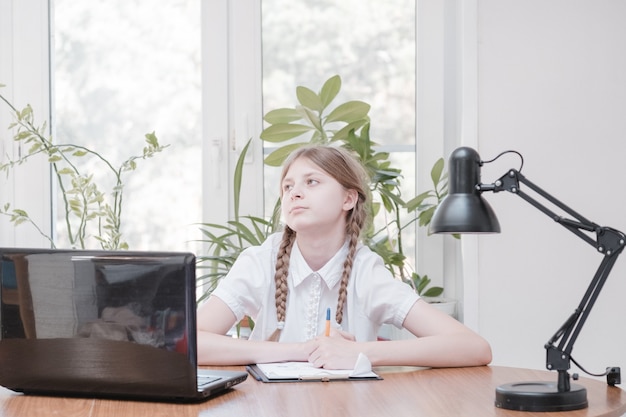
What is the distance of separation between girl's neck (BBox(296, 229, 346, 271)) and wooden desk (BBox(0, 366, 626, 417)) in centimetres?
60

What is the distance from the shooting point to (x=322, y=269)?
2.08m

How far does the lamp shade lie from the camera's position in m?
1.40

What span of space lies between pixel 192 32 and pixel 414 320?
62.9 inches

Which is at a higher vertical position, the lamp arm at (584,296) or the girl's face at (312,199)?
the girl's face at (312,199)

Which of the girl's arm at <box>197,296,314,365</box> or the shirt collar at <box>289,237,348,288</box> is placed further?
the shirt collar at <box>289,237,348,288</box>

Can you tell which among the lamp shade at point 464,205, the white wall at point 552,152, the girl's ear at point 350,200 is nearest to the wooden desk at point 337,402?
the lamp shade at point 464,205

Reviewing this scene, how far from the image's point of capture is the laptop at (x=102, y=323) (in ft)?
4.20

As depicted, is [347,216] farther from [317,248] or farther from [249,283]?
[249,283]

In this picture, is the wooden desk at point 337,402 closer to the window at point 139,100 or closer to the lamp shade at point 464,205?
the lamp shade at point 464,205

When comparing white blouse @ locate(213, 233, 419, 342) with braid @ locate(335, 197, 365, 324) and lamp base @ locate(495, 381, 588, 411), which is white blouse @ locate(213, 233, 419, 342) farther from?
lamp base @ locate(495, 381, 588, 411)

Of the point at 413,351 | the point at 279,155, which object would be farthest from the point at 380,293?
the point at 279,155

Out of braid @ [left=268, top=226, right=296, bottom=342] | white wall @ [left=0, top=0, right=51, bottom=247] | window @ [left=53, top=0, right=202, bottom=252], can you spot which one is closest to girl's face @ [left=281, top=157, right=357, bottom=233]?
braid @ [left=268, top=226, right=296, bottom=342]

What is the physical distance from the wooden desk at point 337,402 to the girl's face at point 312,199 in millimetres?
567

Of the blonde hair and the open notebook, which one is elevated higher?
the blonde hair
